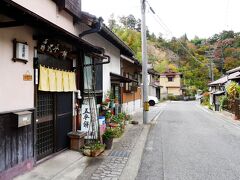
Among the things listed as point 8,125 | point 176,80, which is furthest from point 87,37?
point 176,80

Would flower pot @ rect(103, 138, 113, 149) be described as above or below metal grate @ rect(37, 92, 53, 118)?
below

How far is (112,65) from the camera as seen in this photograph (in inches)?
625

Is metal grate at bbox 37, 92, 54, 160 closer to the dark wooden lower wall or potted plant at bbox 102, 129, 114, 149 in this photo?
the dark wooden lower wall

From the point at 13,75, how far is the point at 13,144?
158cm

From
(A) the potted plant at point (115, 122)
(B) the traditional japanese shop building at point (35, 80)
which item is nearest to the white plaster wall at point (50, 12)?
(B) the traditional japanese shop building at point (35, 80)

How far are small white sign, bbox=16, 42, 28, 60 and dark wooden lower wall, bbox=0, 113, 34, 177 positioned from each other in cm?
138

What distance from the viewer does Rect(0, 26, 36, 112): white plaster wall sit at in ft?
18.4

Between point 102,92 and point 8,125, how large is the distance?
7787 mm

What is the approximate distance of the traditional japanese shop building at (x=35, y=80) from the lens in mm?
5609

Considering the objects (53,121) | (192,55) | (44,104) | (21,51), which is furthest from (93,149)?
(192,55)

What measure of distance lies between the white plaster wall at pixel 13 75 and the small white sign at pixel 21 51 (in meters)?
0.14

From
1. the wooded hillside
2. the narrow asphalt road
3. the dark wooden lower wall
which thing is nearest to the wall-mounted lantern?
the dark wooden lower wall

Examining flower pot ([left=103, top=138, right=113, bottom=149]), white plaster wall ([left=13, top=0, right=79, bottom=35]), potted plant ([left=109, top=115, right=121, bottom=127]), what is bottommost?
flower pot ([left=103, top=138, right=113, bottom=149])

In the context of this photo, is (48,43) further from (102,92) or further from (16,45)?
(102,92)
